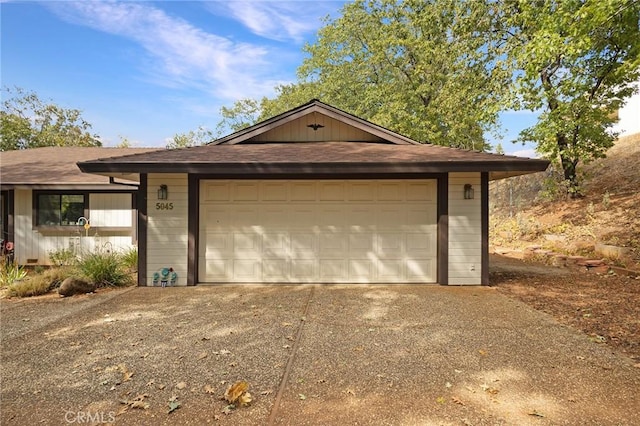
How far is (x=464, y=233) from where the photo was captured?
719cm

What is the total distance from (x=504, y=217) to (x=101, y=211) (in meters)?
16.2

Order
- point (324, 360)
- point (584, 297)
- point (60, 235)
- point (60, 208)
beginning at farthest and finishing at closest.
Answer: point (60, 208)
point (60, 235)
point (584, 297)
point (324, 360)

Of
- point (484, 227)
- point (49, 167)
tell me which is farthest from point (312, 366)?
point (49, 167)

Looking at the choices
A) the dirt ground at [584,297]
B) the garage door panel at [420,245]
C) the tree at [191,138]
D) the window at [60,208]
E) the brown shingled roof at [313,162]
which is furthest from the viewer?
the tree at [191,138]

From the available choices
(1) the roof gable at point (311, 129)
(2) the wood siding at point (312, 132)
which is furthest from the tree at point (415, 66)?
(2) the wood siding at point (312, 132)

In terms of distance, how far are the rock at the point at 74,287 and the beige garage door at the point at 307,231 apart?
2087 millimetres

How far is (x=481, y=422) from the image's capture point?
2508mm

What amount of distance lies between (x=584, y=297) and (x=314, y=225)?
513 centimetres

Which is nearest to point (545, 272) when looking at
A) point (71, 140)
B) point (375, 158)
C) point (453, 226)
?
point (453, 226)

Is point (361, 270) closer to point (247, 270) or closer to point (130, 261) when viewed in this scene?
point (247, 270)

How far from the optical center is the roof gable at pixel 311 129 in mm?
9000

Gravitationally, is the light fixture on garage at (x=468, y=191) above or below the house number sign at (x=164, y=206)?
above

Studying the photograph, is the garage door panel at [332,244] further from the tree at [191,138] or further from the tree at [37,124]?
the tree at [191,138]

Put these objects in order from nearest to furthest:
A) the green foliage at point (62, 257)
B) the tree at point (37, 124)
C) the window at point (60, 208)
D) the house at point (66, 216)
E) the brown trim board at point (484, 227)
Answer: the brown trim board at point (484, 227) < the green foliage at point (62, 257) < the house at point (66, 216) < the window at point (60, 208) < the tree at point (37, 124)
